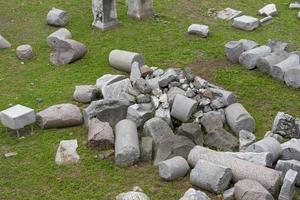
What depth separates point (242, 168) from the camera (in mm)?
8422

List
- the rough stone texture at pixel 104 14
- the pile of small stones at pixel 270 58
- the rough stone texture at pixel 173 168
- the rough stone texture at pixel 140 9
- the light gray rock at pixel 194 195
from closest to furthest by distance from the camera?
the light gray rock at pixel 194 195, the rough stone texture at pixel 173 168, the pile of small stones at pixel 270 58, the rough stone texture at pixel 104 14, the rough stone texture at pixel 140 9

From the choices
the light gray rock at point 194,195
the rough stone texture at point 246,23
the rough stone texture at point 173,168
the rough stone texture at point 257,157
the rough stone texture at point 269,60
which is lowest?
the rough stone texture at point 173,168

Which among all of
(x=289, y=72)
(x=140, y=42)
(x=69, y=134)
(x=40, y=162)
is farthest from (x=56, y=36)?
(x=289, y=72)

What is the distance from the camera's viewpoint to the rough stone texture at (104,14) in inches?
573

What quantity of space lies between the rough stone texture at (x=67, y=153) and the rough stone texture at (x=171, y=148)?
1.49 metres

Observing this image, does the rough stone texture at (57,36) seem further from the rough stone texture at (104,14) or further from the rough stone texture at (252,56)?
the rough stone texture at (252,56)

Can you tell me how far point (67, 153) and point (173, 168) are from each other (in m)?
2.07

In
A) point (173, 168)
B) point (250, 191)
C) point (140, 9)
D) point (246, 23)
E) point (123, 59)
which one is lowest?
point (173, 168)

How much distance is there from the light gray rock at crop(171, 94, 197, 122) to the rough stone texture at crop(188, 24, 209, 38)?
4.52 meters

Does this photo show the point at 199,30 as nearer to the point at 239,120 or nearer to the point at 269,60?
the point at 269,60

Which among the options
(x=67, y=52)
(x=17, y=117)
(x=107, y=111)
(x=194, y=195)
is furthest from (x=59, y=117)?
(x=194, y=195)

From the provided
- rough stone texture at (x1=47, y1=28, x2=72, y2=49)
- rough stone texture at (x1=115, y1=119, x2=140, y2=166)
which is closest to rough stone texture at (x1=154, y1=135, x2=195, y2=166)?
rough stone texture at (x1=115, y1=119, x2=140, y2=166)

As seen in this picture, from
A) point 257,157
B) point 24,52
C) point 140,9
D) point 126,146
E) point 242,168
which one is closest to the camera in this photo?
point 242,168

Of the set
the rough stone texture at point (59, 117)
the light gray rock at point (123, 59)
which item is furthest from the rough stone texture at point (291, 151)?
the light gray rock at point (123, 59)
